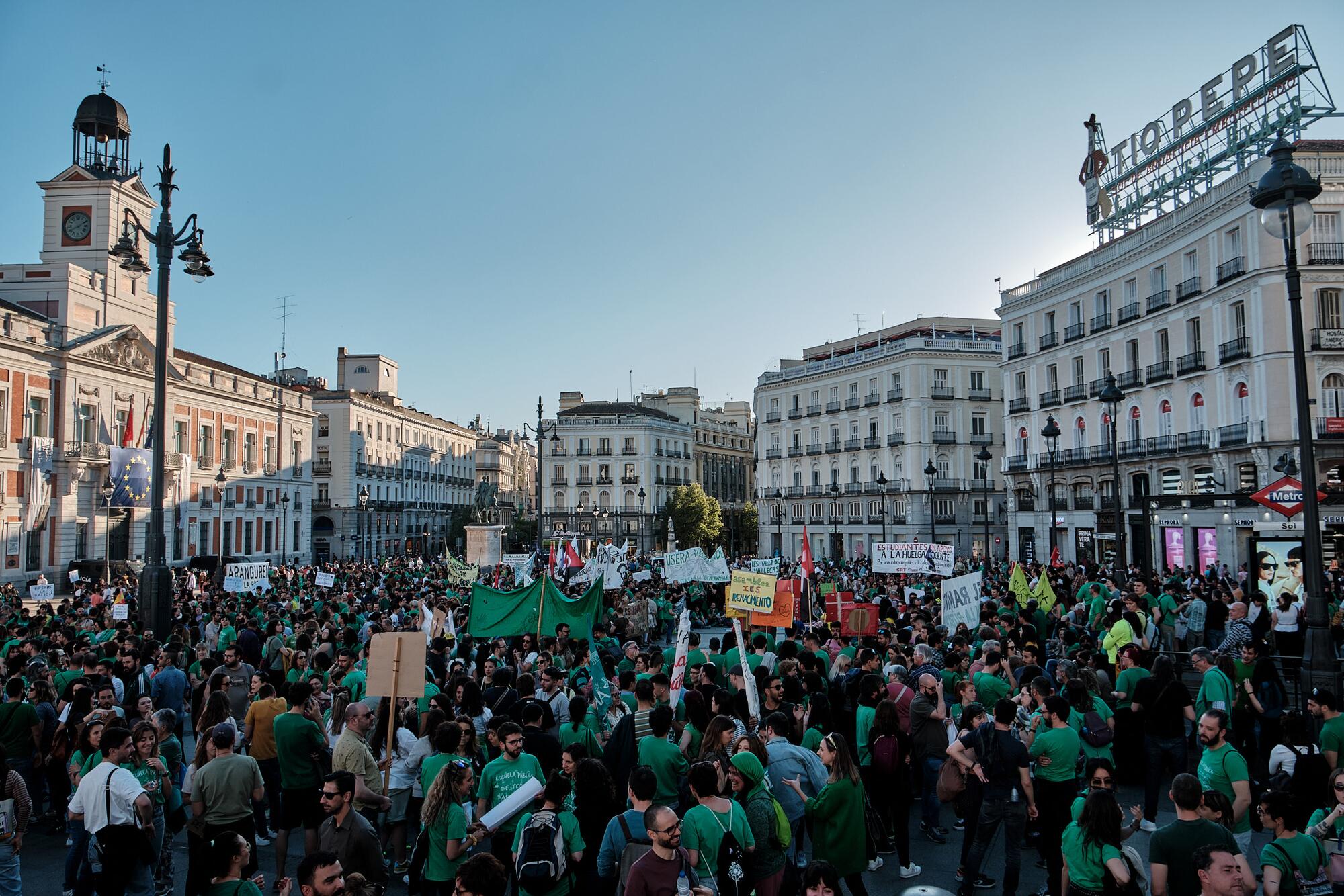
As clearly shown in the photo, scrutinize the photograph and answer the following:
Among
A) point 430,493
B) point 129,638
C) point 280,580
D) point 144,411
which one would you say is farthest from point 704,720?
point 430,493

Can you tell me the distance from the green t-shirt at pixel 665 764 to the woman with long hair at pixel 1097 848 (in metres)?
2.65

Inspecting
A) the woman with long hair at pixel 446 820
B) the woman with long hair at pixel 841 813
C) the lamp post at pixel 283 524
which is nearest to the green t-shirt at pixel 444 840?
the woman with long hair at pixel 446 820

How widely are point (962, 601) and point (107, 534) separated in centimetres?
3463

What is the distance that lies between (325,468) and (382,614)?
2384 inches

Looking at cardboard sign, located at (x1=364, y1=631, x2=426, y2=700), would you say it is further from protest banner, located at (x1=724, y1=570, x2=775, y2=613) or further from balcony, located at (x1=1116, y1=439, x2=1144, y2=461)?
balcony, located at (x1=1116, y1=439, x2=1144, y2=461)

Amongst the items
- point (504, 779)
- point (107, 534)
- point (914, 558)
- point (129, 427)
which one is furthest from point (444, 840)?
point (129, 427)

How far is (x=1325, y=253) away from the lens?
1255 inches

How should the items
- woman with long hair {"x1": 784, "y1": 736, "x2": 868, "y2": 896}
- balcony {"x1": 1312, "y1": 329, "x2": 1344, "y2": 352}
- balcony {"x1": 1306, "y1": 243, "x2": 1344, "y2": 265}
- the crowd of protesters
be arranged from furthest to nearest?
balcony {"x1": 1306, "y1": 243, "x2": 1344, "y2": 265} → balcony {"x1": 1312, "y1": 329, "x2": 1344, "y2": 352} → woman with long hair {"x1": 784, "y1": 736, "x2": 868, "y2": 896} → the crowd of protesters

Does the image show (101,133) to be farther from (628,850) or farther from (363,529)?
(628,850)

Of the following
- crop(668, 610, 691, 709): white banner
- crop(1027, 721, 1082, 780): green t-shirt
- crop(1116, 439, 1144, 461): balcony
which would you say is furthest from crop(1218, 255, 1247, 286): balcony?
crop(668, 610, 691, 709): white banner

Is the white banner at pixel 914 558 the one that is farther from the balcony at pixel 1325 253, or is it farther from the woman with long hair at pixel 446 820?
the balcony at pixel 1325 253

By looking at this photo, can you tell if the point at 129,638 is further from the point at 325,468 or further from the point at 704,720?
the point at 325,468

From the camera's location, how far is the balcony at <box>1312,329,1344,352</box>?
3030 centimetres

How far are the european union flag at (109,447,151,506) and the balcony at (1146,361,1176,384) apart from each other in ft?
147
